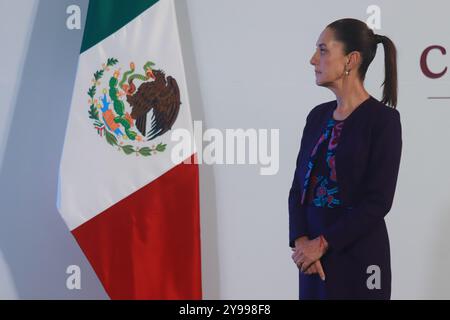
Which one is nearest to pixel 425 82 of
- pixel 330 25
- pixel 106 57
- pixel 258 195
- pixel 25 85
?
pixel 330 25

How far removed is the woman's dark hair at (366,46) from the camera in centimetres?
241

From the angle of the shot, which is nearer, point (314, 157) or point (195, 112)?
point (314, 157)

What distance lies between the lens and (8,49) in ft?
8.46

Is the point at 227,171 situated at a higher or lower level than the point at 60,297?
higher

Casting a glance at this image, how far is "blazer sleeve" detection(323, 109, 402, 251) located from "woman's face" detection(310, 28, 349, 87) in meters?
0.24

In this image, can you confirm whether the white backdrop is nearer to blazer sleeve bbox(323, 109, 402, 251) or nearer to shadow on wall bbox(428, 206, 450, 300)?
shadow on wall bbox(428, 206, 450, 300)

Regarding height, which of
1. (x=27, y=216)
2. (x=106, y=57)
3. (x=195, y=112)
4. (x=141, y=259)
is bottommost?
(x=141, y=259)

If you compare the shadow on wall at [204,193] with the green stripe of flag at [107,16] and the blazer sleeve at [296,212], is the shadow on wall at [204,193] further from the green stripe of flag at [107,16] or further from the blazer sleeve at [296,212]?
the blazer sleeve at [296,212]

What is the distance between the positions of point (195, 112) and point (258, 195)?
407 mm

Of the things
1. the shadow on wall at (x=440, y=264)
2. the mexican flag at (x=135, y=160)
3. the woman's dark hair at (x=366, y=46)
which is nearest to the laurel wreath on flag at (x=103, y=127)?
the mexican flag at (x=135, y=160)

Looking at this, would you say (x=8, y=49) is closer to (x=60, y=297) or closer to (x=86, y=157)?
(x=86, y=157)

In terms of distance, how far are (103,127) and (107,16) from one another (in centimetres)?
41

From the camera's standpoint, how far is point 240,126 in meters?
2.56

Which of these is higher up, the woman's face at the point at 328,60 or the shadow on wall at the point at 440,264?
the woman's face at the point at 328,60
